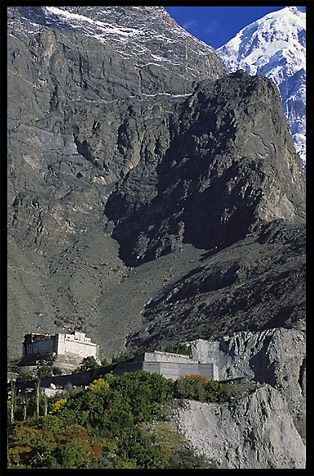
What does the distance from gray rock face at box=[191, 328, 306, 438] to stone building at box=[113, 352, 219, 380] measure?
67.6ft

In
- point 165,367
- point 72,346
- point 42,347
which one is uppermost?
point 42,347

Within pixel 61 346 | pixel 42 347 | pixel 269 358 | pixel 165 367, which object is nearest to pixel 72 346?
pixel 61 346

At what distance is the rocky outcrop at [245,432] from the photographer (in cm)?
6769

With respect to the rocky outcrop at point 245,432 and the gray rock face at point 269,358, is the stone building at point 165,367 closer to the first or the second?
the rocky outcrop at point 245,432

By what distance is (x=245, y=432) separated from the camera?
7006cm

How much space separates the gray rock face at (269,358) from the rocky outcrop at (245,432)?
112 ft

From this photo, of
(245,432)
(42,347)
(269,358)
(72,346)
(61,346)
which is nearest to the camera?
(245,432)

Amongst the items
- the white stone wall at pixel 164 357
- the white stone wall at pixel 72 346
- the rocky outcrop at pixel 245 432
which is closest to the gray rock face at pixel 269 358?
the white stone wall at pixel 72 346

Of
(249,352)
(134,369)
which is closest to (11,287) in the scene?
(249,352)

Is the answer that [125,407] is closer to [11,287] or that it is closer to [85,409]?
[85,409]

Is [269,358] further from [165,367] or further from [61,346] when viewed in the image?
[165,367]

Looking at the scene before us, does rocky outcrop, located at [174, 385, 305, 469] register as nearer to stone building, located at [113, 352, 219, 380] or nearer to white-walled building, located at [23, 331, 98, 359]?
stone building, located at [113, 352, 219, 380]

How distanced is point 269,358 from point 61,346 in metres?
22.7

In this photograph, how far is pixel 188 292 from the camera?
180 metres
